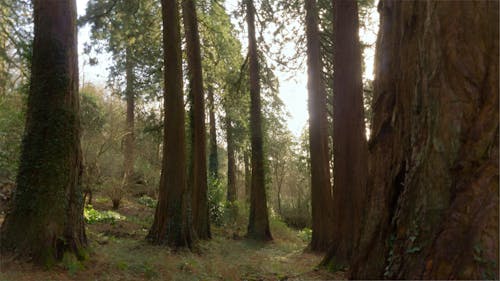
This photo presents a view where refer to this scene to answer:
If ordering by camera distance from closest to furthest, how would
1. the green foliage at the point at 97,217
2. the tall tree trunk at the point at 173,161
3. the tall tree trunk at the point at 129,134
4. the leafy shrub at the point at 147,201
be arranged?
the tall tree trunk at the point at 173,161, the green foliage at the point at 97,217, the tall tree trunk at the point at 129,134, the leafy shrub at the point at 147,201

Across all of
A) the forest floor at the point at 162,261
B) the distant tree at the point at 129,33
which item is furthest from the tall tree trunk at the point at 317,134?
the distant tree at the point at 129,33

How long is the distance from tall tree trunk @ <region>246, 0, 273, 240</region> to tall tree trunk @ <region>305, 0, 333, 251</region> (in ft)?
9.53

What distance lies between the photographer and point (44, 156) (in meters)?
6.44

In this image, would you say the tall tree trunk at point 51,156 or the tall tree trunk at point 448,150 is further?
the tall tree trunk at point 51,156

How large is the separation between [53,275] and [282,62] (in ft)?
39.4

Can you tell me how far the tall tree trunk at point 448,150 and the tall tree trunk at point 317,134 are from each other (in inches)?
388

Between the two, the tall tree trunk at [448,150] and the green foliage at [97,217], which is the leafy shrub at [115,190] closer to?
the green foliage at [97,217]

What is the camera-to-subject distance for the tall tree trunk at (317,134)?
507 inches

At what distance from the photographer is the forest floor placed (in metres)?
6.21

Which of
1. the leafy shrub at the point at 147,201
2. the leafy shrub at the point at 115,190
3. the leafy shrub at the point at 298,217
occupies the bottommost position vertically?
the leafy shrub at the point at 298,217

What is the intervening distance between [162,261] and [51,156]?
3.49m

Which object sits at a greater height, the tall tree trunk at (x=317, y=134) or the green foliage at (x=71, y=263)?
the tall tree trunk at (x=317, y=134)

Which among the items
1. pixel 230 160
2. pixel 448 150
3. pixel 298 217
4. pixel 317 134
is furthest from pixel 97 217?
pixel 298 217

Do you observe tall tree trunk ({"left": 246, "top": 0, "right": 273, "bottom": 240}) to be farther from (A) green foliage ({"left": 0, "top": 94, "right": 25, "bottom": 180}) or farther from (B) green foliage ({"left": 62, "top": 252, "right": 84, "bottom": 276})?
(B) green foliage ({"left": 62, "top": 252, "right": 84, "bottom": 276})
